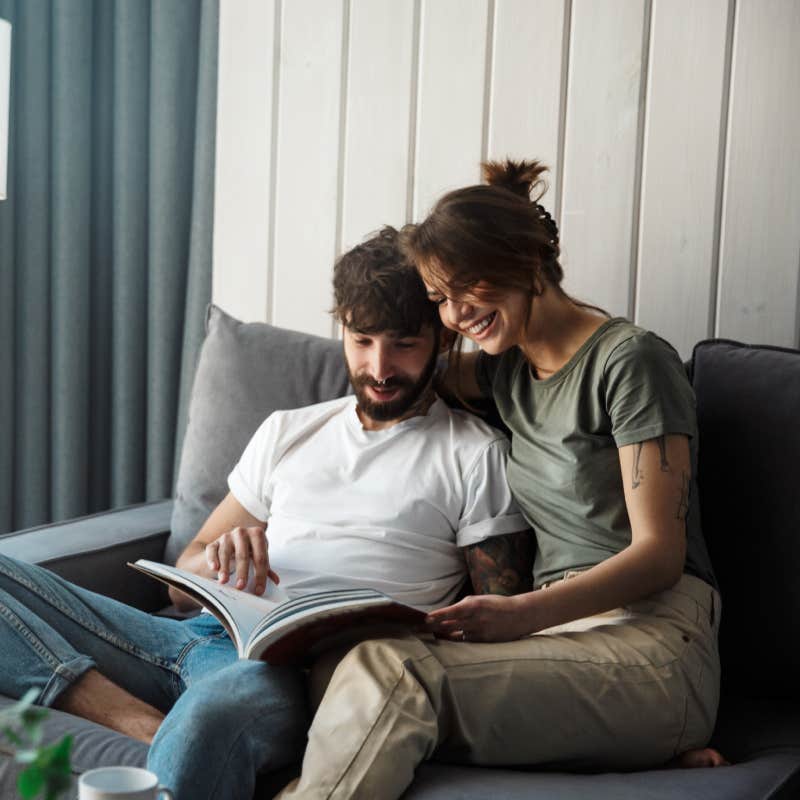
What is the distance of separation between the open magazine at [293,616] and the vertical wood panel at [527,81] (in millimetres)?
959

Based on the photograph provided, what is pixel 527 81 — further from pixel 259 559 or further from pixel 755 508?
pixel 259 559

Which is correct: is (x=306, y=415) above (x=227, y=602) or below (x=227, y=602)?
above

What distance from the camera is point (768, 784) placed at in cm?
→ 118

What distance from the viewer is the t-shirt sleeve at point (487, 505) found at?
5.13 ft

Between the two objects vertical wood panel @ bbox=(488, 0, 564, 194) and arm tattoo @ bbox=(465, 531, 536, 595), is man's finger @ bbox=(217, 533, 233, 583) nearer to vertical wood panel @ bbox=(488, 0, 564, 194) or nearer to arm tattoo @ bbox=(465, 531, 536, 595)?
arm tattoo @ bbox=(465, 531, 536, 595)

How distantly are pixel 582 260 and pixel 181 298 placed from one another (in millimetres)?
1207

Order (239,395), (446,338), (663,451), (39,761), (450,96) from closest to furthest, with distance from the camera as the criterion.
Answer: (39,761) → (663,451) → (446,338) → (239,395) → (450,96)

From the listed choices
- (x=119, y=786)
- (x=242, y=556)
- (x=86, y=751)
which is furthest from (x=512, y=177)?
(x=119, y=786)

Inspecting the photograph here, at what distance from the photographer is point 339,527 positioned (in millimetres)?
1619

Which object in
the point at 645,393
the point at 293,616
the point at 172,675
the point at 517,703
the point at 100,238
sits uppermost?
the point at 100,238

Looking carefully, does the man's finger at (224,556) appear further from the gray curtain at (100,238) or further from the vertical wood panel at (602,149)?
the gray curtain at (100,238)

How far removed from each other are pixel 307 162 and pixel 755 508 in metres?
1.20

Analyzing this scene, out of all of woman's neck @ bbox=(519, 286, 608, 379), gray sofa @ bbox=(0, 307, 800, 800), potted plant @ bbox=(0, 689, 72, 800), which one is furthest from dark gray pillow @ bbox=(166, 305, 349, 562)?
potted plant @ bbox=(0, 689, 72, 800)

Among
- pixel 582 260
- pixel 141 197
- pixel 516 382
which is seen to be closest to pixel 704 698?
pixel 516 382
